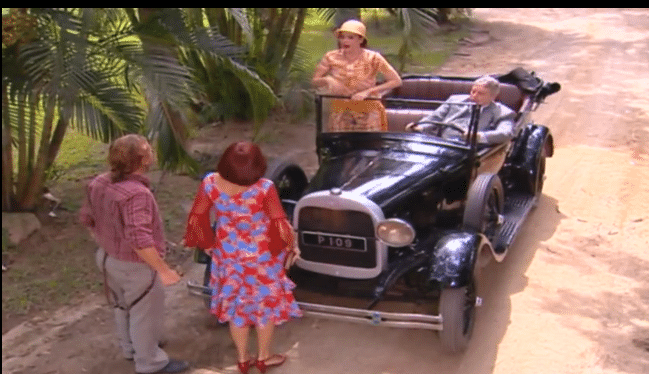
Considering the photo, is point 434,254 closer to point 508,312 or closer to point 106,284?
point 508,312

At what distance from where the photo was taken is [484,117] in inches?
245

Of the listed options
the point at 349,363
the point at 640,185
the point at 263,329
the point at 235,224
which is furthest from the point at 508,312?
the point at 640,185

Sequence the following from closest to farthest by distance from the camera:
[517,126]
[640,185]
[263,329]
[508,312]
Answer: [263,329], [508,312], [517,126], [640,185]

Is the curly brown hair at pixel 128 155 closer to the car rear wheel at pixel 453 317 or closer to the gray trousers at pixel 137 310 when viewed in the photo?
the gray trousers at pixel 137 310

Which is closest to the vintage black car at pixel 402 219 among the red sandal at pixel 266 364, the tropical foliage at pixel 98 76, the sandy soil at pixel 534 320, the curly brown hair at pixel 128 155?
the sandy soil at pixel 534 320

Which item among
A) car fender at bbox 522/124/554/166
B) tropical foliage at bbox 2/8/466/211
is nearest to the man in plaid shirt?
tropical foliage at bbox 2/8/466/211

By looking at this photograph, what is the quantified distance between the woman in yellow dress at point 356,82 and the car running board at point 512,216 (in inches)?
50.0

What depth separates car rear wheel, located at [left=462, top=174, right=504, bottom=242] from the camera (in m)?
5.29

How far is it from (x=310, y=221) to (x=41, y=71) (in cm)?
228

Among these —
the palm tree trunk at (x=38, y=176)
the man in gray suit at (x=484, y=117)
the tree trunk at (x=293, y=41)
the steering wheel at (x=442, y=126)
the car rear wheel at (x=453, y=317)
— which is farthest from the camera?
the tree trunk at (x=293, y=41)

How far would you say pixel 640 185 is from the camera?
7855 mm

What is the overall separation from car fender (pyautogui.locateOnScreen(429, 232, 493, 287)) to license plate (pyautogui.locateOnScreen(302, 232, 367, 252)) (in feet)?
1.56

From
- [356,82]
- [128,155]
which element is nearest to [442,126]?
[356,82]

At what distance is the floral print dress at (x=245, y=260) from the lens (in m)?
4.27
